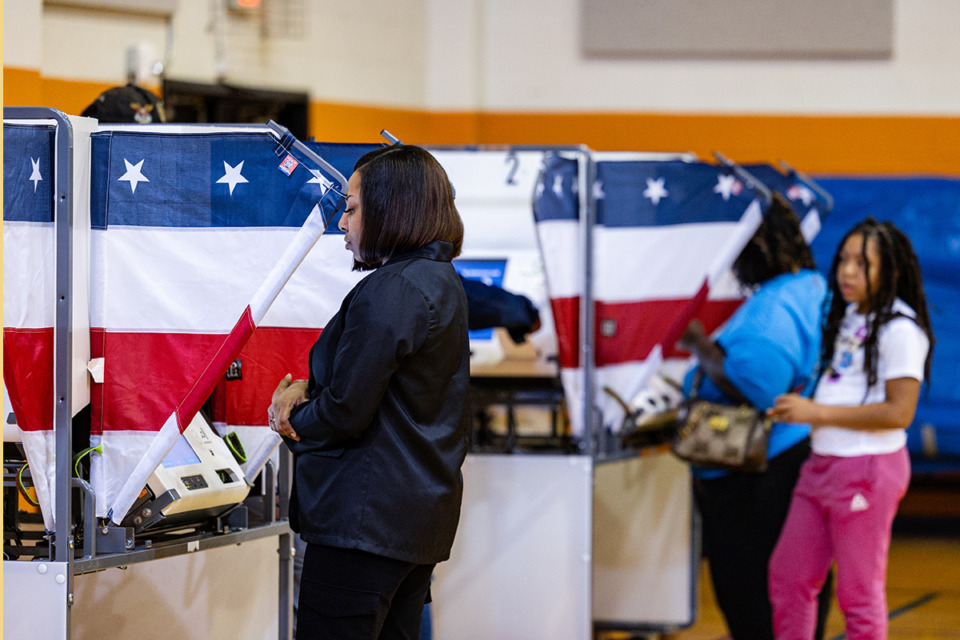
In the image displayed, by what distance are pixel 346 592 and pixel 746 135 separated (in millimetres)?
5097

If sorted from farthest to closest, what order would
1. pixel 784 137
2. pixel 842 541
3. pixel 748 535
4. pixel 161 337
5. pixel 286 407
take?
pixel 784 137
pixel 748 535
pixel 842 541
pixel 161 337
pixel 286 407

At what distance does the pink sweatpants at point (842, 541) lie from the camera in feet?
9.69

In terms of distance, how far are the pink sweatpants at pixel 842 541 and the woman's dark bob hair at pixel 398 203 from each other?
61.2 inches

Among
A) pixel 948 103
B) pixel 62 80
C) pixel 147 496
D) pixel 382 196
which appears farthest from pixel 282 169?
pixel 948 103

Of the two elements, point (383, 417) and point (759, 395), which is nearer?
point (383, 417)

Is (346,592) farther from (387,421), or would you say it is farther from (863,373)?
(863,373)

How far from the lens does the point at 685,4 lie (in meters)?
6.48

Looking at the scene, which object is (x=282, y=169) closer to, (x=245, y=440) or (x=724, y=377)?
(x=245, y=440)

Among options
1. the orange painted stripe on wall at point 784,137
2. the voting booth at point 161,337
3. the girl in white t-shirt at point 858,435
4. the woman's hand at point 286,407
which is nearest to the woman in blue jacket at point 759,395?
the girl in white t-shirt at point 858,435

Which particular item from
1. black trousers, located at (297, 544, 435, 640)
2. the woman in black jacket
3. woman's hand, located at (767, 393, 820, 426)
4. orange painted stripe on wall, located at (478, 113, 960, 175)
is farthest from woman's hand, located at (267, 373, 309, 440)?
orange painted stripe on wall, located at (478, 113, 960, 175)

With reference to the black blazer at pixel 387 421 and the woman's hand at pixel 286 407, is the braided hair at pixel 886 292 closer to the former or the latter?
the black blazer at pixel 387 421

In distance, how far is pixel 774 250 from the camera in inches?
142

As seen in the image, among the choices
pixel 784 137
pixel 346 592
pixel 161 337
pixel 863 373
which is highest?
pixel 784 137

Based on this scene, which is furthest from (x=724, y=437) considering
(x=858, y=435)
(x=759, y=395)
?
(x=858, y=435)
